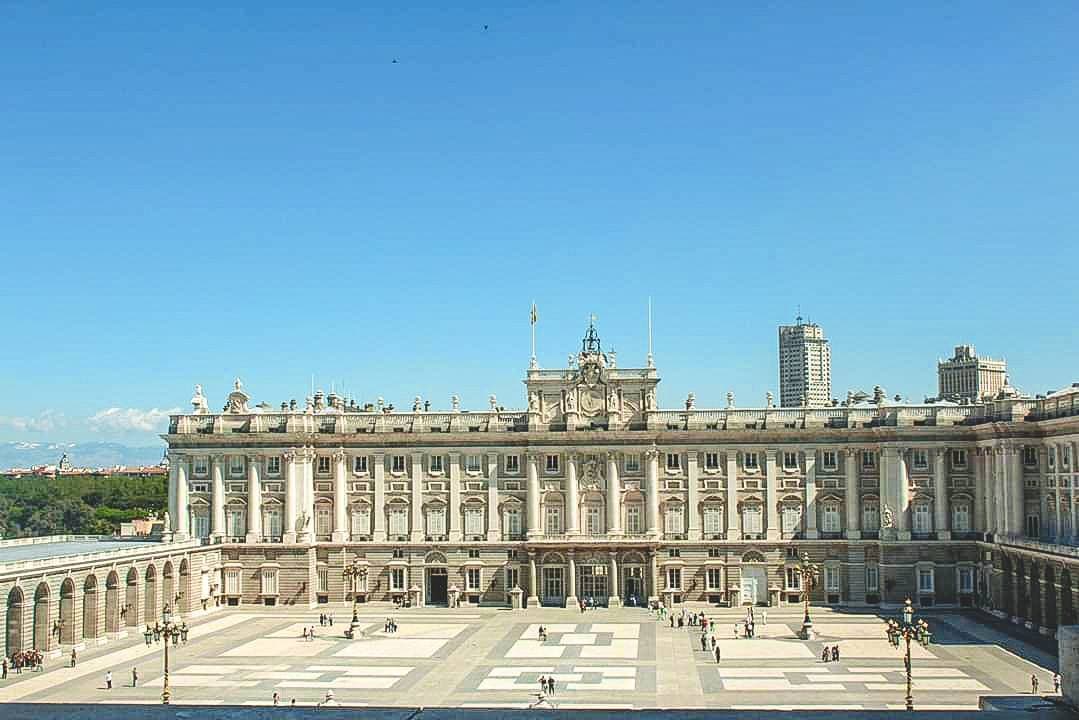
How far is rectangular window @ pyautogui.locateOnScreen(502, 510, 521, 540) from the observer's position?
95.5m

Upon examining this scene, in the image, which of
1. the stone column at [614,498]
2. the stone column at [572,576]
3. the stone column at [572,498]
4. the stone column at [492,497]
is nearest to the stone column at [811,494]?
the stone column at [614,498]

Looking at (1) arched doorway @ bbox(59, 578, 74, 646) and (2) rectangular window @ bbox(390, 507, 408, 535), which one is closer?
(1) arched doorway @ bbox(59, 578, 74, 646)

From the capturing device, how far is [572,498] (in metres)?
94.3

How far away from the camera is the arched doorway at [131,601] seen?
80.0 meters

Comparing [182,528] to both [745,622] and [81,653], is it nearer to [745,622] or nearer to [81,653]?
[81,653]

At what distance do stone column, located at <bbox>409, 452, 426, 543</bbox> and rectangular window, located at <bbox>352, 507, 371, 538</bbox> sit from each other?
3.46 meters

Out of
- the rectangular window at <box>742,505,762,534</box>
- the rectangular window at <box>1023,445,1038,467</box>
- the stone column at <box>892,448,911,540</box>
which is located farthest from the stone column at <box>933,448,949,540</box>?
the rectangular window at <box>742,505,762,534</box>

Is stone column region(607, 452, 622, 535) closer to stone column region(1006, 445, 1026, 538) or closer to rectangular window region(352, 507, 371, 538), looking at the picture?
rectangular window region(352, 507, 371, 538)

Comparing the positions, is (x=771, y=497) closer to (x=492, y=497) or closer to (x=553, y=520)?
(x=553, y=520)

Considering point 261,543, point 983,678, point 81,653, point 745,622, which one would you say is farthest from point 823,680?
point 261,543

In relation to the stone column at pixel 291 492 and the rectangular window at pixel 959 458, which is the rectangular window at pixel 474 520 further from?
the rectangular window at pixel 959 458

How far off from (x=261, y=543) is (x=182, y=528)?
629 cm

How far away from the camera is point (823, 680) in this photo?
205 ft

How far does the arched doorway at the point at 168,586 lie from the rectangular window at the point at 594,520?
31.2m
